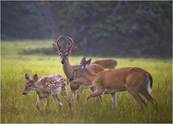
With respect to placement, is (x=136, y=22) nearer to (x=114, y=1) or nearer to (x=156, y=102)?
Result: (x=114, y=1)

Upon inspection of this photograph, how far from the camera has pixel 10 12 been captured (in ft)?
15.3

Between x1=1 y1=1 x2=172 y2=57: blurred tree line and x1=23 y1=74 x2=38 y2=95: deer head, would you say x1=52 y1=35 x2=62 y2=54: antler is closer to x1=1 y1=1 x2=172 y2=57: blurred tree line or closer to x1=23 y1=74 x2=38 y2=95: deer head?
x1=1 y1=1 x2=172 y2=57: blurred tree line

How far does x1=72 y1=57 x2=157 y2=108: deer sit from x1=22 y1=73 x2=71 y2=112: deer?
0.43 ft

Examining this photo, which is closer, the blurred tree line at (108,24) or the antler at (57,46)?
the antler at (57,46)

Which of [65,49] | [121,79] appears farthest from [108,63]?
[65,49]

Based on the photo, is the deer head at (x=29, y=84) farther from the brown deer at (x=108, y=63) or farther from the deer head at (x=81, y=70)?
the brown deer at (x=108, y=63)

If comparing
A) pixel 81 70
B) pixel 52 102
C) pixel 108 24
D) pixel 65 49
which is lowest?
pixel 52 102

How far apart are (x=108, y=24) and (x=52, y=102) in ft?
2.87

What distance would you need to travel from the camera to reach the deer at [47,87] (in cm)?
459

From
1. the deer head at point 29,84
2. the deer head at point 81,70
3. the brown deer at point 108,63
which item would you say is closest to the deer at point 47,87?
the deer head at point 29,84

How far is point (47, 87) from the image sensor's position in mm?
4621

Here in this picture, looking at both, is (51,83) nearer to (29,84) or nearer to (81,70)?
(29,84)

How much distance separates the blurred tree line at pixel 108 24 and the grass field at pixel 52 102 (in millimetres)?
139

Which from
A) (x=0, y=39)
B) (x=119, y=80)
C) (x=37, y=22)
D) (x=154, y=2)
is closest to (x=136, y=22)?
(x=154, y=2)
